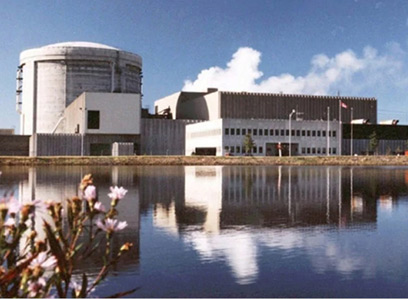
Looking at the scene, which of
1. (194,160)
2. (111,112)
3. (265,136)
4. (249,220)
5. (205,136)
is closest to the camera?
(249,220)

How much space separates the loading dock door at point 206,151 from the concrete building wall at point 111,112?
63.2 ft

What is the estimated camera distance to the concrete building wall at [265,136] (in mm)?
135375

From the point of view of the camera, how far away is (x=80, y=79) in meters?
154

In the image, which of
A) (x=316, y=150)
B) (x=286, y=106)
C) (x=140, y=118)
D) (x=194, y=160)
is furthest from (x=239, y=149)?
(x=286, y=106)

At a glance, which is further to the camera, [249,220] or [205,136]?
[205,136]

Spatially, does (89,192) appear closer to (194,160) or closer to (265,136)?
(194,160)

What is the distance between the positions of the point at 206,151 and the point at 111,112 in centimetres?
2777

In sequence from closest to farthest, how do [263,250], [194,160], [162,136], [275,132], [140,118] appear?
[263,250]
[194,160]
[140,118]
[275,132]
[162,136]

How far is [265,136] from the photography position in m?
139

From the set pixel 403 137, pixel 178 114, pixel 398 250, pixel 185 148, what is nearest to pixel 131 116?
pixel 185 148

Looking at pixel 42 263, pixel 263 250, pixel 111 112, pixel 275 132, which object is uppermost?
pixel 111 112

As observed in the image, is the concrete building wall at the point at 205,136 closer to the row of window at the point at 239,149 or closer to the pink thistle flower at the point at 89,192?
the row of window at the point at 239,149

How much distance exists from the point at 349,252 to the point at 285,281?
3927 millimetres

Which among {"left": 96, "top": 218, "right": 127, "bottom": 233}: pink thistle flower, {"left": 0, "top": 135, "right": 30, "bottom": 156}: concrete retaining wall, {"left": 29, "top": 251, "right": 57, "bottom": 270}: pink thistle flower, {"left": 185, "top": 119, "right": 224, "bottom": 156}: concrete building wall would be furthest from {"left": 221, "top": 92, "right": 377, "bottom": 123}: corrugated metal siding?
{"left": 29, "top": 251, "right": 57, "bottom": 270}: pink thistle flower
